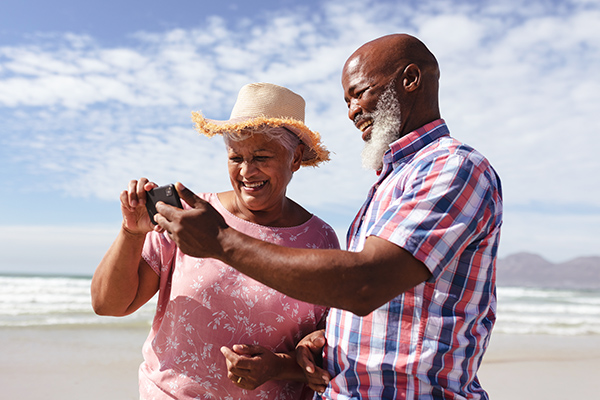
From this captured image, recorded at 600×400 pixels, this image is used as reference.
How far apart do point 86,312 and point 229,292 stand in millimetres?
9856

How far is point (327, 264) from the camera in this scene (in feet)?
4.58

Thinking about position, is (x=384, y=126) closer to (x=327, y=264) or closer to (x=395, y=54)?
(x=395, y=54)

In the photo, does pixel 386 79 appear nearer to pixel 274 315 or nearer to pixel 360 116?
pixel 360 116

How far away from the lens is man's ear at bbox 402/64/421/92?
6.21 feet

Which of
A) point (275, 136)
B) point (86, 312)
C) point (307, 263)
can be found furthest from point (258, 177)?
point (86, 312)

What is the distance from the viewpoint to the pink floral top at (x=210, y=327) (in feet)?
7.57

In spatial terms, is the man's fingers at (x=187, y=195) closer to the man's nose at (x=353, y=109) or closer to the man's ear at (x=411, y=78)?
the man's nose at (x=353, y=109)

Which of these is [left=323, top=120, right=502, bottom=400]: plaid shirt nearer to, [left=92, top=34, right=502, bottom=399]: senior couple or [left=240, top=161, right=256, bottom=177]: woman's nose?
[left=92, top=34, right=502, bottom=399]: senior couple

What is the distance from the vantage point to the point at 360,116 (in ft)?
6.62

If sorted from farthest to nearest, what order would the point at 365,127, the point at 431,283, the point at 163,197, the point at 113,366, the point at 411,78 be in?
the point at 113,366
the point at 365,127
the point at 411,78
the point at 163,197
the point at 431,283

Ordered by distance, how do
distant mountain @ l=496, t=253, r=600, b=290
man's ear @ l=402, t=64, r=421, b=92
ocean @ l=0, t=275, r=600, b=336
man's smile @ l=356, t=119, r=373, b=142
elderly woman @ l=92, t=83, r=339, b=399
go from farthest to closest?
distant mountain @ l=496, t=253, r=600, b=290
ocean @ l=0, t=275, r=600, b=336
elderly woman @ l=92, t=83, r=339, b=399
man's smile @ l=356, t=119, r=373, b=142
man's ear @ l=402, t=64, r=421, b=92

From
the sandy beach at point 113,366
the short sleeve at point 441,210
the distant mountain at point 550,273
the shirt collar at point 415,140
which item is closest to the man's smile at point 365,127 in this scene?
the shirt collar at point 415,140

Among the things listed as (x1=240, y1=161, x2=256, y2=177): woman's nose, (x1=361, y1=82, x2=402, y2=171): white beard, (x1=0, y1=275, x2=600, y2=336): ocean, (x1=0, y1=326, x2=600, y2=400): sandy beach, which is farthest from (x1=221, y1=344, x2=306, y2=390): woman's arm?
(x1=0, y1=275, x2=600, y2=336): ocean

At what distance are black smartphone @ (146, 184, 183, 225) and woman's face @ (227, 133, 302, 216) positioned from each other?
0.67m
